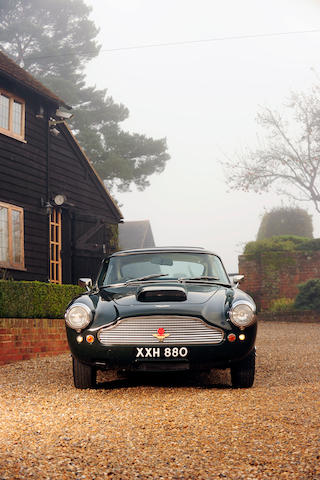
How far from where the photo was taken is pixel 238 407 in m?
5.29

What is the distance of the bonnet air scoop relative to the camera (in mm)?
6258

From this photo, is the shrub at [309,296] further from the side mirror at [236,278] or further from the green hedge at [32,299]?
the side mirror at [236,278]

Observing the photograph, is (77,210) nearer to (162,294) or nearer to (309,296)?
(309,296)

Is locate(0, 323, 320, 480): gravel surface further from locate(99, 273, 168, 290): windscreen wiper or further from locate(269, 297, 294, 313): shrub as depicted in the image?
locate(269, 297, 294, 313): shrub

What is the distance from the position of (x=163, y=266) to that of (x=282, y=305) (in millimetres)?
14574

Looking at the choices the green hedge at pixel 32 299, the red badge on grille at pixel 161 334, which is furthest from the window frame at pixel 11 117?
the red badge on grille at pixel 161 334

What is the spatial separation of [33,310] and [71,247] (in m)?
7.44

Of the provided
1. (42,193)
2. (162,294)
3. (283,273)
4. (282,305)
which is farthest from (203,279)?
(283,273)

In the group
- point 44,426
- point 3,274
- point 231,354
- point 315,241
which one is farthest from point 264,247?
point 44,426

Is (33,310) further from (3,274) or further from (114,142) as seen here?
(114,142)

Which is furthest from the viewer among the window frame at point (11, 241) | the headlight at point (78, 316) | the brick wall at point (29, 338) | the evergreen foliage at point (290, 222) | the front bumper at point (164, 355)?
the evergreen foliage at point (290, 222)

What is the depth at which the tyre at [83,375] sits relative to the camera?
6.33 m

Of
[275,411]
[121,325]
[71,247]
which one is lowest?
[275,411]

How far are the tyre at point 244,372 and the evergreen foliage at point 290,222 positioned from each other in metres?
22.9
